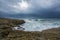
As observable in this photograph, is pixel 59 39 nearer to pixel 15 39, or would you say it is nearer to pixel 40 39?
pixel 40 39

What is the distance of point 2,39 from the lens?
64.9 feet

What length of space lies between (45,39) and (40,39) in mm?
955

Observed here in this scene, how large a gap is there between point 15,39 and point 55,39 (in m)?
6.18

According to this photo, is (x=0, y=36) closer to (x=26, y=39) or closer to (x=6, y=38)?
(x=6, y=38)

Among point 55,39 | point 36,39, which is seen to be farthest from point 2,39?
point 55,39

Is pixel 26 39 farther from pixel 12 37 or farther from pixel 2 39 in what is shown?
pixel 2 39

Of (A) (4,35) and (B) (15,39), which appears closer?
(B) (15,39)

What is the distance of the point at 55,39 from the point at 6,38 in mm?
7540

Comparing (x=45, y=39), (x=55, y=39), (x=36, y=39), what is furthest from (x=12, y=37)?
(x=55, y=39)

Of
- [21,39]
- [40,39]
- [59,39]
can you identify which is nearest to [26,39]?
[21,39]

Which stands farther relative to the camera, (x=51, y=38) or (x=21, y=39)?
(x=51, y=38)

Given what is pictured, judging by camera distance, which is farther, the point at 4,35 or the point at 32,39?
the point at 4,35

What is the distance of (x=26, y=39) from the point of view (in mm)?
19422

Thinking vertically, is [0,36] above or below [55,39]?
above
